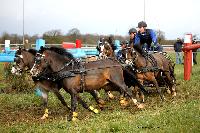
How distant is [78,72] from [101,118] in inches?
64.2

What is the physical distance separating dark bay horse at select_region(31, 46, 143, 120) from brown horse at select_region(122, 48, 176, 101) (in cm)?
159

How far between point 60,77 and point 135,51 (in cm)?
328

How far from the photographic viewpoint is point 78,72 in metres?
11.1

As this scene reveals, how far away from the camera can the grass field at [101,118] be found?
8.54 m

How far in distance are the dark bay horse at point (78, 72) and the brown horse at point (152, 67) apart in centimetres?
159

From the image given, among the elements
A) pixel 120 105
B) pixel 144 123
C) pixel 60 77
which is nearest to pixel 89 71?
pixel 60 77

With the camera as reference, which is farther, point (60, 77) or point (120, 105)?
point (120, 105)

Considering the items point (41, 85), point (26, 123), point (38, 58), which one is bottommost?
point (26, 123)

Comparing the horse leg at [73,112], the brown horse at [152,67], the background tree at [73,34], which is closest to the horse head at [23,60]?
the horse leg at [73,112]

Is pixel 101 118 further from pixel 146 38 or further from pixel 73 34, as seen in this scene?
pixel 73 34

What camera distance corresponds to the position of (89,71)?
11.3 metres

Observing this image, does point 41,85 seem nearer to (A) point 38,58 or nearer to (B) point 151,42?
(A) point 38,58

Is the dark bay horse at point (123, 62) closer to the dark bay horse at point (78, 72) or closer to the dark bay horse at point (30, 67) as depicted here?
the dark bay horse at point (78, 72)

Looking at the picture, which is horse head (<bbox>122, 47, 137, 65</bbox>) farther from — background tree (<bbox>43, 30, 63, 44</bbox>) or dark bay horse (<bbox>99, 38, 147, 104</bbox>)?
background tree (<bbox>43, 30, 63, 44</bbox>)
